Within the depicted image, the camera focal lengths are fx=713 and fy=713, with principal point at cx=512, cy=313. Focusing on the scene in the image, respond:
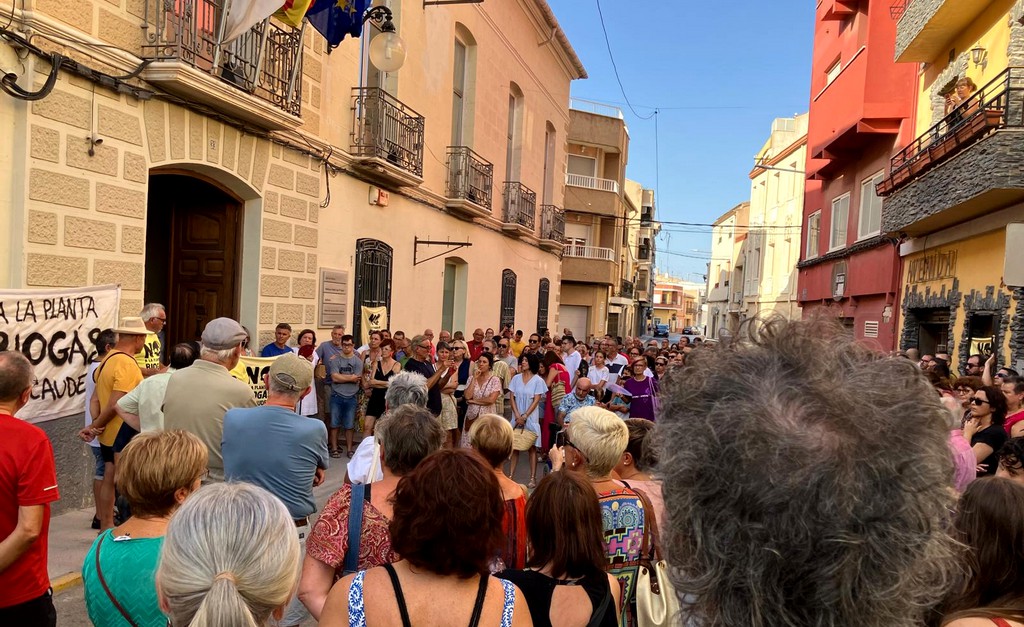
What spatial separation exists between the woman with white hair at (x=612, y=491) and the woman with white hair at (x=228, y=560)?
52.1 inches

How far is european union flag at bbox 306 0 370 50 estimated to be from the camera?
867 centimetres

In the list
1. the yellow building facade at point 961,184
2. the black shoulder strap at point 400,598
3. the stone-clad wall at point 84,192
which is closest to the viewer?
the black shoulder strap at point 400,598

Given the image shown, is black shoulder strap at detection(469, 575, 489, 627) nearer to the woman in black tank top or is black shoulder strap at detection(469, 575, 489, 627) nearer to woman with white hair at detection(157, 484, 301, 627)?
the woman in black tank top

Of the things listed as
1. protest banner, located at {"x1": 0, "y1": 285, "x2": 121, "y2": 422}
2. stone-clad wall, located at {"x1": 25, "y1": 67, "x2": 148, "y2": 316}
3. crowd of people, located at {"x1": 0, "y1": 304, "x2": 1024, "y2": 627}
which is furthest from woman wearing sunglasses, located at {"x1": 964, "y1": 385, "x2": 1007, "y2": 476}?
stone-clad wall, located at {"x1": 25, "y1": 67, "x2": 148, "y2": 316}

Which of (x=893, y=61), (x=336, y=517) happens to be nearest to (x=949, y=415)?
(x=336, y=517)

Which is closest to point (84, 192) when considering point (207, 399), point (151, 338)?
point (151, 338)

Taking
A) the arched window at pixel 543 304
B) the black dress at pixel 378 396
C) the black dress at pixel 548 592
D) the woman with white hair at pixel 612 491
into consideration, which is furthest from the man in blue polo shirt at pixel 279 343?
the arched window at pixel 543 304

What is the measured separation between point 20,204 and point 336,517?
4.88 m

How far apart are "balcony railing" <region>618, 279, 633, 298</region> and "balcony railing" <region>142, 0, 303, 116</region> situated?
34.5m

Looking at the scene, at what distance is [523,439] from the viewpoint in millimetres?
8562

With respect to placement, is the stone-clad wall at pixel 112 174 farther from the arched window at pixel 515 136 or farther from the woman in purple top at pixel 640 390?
the arched window at pixel 515 136

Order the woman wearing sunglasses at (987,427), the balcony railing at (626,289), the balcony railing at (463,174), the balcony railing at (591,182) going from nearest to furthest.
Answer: the woman wearing sunglasses at (987,427), the balcony railing at (463,174), the balcony railing at (591,182), the balcony railing at (626,289)

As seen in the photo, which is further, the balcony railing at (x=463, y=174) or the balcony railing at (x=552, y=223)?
the balcony railing at (x=552, y=223)

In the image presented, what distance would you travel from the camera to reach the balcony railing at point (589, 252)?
32438mm
